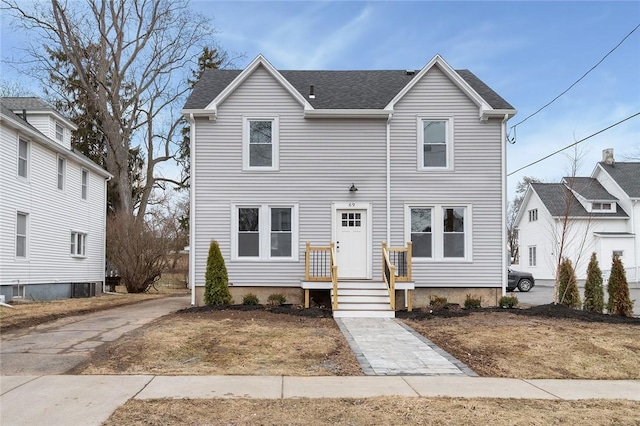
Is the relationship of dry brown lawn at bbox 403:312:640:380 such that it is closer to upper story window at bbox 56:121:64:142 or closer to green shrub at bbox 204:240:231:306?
green shrub at bbox 204:240:231:306

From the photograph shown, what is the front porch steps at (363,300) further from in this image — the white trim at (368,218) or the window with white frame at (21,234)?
the window with white frame at (21,234)

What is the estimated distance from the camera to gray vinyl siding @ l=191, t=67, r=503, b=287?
14.4 meters

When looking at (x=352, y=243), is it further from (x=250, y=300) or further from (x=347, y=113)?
(x=347, y=113)

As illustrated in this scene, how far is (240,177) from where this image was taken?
47.4 ft

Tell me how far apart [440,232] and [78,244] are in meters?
15.0

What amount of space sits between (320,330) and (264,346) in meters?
1.90

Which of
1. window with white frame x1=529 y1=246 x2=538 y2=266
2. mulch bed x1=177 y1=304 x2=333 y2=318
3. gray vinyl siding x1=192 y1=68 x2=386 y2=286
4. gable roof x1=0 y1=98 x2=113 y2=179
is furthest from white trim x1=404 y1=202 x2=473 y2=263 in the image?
window with white frame x1=529 y1=246 x2=538 y2=266

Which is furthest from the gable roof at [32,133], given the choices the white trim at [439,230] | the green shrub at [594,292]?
the green shrub at [594,292]

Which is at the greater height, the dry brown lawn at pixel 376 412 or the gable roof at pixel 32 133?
the gable roof at pixel 32 133

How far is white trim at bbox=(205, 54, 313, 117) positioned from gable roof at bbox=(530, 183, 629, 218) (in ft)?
65.4

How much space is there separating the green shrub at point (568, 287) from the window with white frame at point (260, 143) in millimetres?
8044

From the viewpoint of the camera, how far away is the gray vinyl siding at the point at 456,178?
14430 mm

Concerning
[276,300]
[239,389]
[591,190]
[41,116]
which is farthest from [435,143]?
[591,190]

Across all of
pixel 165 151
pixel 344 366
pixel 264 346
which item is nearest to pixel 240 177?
pixel 264 346
